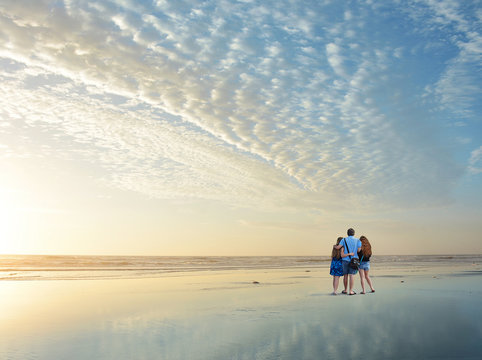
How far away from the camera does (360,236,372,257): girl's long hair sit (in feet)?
51.9

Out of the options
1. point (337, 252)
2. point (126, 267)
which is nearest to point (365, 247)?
point (337, 252)

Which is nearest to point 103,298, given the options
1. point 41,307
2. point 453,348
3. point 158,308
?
point 41,307

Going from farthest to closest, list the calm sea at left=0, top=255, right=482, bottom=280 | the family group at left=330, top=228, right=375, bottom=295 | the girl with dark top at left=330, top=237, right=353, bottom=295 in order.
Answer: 1. the calm sea at left=0, top=255, right=482, bottom=280
2. the girl with dark top at left=330, top=237, right=353, bottom=295
3. the family group at left=330, top=228, right=375, bottom=295

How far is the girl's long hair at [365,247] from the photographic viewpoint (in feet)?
51.9

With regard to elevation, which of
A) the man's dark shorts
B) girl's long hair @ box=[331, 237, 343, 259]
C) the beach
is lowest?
the beach

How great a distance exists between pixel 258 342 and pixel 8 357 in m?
4.23

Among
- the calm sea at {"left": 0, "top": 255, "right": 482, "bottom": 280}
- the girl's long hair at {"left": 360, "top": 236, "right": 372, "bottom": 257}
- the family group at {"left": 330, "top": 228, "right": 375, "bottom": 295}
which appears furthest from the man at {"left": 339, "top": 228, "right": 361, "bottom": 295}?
the calm sea at {"left": 0, "top": 255, "right": 482, "bottom": 280}

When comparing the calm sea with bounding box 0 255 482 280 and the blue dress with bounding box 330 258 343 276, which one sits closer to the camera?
the blue dress with bounding box 330 258 343 276

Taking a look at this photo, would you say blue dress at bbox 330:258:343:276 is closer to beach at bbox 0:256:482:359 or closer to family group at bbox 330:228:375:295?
family group at bbox 330:228:375:295

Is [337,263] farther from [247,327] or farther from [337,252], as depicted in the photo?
[247,327]

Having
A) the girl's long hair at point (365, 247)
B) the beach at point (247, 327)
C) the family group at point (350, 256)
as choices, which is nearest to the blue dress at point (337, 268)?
the family group at point (350, 256)

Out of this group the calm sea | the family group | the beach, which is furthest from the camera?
the calm sea

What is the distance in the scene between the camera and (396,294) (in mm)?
14422

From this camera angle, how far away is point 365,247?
52.1 ft
